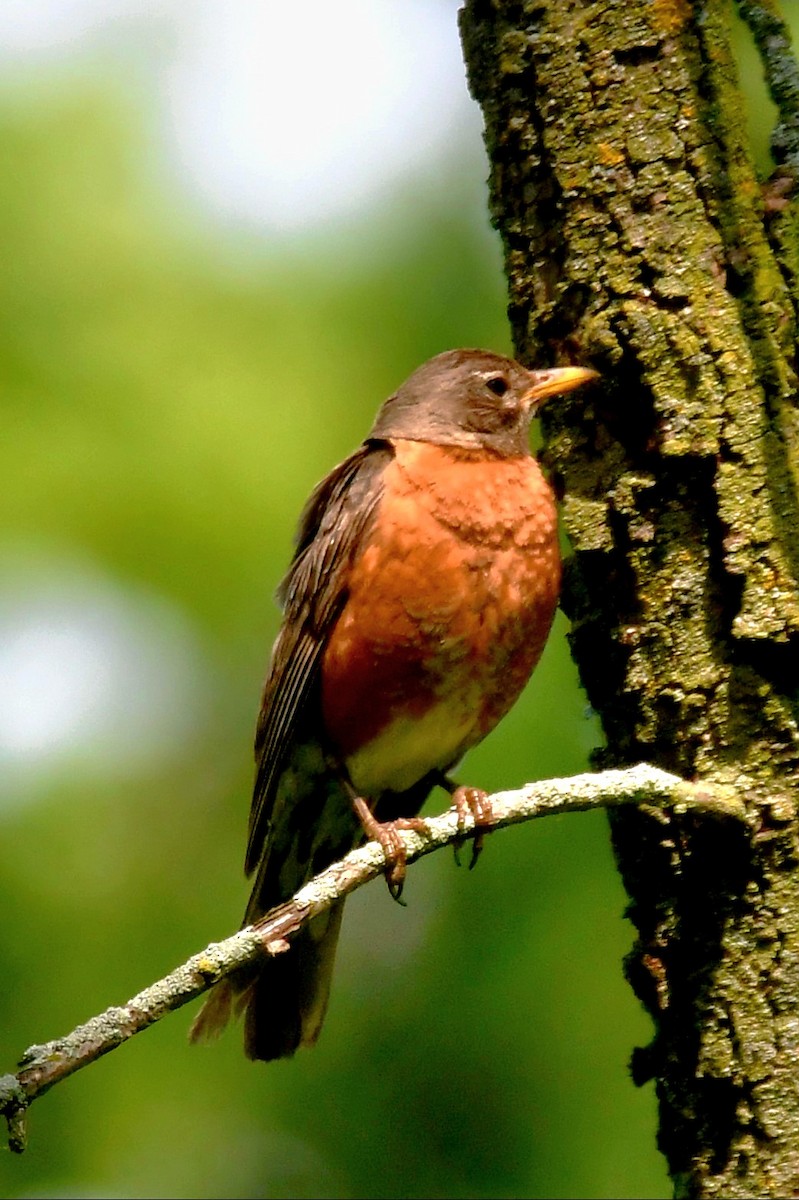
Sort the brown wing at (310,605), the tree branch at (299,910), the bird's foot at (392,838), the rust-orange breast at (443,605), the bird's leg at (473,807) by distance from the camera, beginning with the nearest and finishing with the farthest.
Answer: the tree branch at (299,910) < the bird's leg at (473,807) < the bird's foot at (392,838) < the rust-orange breast at (443,605) < the brown wing at (310,605)

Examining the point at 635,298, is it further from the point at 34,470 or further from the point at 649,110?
the point at 34,470

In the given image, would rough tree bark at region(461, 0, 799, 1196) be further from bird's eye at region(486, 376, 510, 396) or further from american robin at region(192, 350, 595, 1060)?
bird's eye at region(486, 376, 510, 396)

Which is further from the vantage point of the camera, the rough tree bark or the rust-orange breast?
the rust-orange breast

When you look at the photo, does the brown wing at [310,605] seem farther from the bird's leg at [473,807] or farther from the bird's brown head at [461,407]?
the bird's leg at [473,807]

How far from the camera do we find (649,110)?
244 centimetres

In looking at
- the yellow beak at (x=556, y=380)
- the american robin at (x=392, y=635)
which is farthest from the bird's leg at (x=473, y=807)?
the yellow beak at (x=556, y=380)

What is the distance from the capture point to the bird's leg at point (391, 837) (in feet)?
8.54

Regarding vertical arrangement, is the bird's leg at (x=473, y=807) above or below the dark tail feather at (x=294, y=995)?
above

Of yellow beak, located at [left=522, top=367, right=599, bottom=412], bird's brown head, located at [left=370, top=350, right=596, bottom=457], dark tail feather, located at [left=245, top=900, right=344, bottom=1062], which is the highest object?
yellow beak, located at [left=522, top=367, right=599, bottom=412]

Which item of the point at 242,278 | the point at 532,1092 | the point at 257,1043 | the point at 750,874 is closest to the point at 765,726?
the point at 750,874

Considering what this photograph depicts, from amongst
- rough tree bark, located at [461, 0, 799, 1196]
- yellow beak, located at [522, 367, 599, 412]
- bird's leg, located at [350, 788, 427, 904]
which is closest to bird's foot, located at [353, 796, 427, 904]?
bird's leg, located at [350, 788, 427, 904]

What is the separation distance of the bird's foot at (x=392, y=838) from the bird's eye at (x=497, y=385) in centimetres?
110

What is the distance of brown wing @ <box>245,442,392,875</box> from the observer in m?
3.39

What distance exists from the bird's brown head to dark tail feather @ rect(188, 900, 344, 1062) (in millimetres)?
1233
